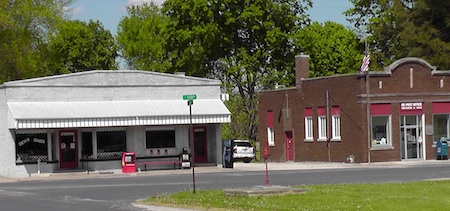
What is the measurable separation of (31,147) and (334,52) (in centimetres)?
4729

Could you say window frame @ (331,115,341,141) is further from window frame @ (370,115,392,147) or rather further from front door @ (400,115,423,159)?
front door @ (400,115,423,159)

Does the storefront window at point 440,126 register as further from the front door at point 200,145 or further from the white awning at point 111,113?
the front door at point 200,145

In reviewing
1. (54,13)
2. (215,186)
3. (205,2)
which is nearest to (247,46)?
(205,2)

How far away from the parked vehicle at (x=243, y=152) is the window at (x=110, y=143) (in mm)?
16617

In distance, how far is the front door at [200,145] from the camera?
49.7m

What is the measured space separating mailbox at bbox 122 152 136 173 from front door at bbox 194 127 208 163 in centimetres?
460

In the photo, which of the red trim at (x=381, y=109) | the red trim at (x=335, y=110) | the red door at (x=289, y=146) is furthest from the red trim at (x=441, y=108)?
the red door at (x=289, y=146)

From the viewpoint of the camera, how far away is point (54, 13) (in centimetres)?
6856

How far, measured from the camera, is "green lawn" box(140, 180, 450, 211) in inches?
826

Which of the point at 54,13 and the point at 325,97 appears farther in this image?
the point at 54,13

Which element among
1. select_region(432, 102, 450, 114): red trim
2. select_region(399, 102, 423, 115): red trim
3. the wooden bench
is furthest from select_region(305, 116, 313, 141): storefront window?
the wooden bench

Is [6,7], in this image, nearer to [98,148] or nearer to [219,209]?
[98,148]

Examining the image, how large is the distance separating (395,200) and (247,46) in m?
54.2

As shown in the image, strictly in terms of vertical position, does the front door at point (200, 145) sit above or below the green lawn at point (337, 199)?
above
